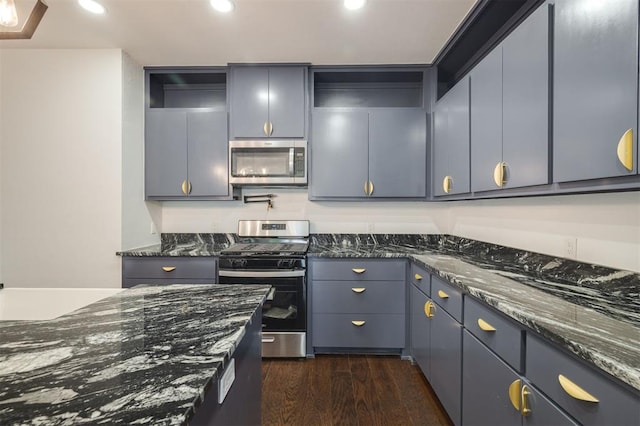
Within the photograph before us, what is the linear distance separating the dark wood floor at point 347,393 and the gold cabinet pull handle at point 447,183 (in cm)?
146

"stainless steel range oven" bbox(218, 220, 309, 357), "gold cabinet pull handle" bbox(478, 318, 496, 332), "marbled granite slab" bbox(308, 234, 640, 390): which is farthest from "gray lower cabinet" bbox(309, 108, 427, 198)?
"gold cabinet pull handle" bbox(478, 318, 496, 332)

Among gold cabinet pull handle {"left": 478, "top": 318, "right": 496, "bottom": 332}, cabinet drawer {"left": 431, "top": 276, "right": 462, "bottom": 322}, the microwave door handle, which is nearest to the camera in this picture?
gold cabinet pull handle {"left": 478, "top": 318, "right": 496, "bottom": 332}

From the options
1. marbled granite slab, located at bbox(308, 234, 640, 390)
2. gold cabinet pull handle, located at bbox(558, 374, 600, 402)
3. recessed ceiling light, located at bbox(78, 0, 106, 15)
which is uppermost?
recessed ceiling light, located at bbox(78, 0, 106, 15)

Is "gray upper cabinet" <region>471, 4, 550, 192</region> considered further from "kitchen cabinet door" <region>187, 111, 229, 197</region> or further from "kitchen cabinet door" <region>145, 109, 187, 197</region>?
"kitchen cabinet door" <region>145, 109, 187, 197</region>

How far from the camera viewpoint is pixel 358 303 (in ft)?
7.99

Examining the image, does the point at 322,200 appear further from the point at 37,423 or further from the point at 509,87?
the point at 37,423

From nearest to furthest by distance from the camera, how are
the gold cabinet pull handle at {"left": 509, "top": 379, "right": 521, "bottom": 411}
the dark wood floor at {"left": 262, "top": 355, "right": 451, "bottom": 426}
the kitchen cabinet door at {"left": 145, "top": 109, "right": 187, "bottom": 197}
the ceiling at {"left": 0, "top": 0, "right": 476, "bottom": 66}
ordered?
the gold cabinet pull handle at {"left": 509, "top": 379, "right": 521, "bottom": 411} → the dark wood floor at {"left": 262, "top": 355, "right": 451, "bottom": 426} → the ceiling at {"left": 0, "top": 0, "right": 476, "bottom": 66} → the kitchen cabinet door at {"left": 145, "top": 109, "right": 187, "bottom": 197}

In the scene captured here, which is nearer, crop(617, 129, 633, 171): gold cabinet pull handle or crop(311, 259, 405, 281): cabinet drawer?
A: crop(617, 129, 633, 171): gold cabinet pull handle

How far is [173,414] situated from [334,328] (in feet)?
7.00

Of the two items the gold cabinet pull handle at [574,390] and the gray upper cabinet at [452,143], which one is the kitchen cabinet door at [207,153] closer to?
the gray upper cabinet at [452,143]

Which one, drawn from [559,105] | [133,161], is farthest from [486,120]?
[133,161]

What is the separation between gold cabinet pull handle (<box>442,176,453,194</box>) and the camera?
2.28 m

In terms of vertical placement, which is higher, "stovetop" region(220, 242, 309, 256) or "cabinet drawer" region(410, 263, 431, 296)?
"stovetop" region(220, 242, 309, 256)

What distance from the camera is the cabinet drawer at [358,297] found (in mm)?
2414
